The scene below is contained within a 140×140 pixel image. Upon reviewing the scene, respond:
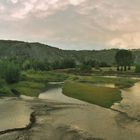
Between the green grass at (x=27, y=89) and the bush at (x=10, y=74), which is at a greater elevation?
the bush at (x=10, y=74)

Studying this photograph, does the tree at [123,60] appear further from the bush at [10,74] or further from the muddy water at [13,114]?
the muddy water at [13,114]

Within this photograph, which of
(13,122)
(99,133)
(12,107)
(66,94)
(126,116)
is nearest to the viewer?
(99,133)

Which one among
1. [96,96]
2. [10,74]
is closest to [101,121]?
[96,96]

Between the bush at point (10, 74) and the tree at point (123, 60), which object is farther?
the tree at point (123, 60)

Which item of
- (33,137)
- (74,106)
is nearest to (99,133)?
(33,137)

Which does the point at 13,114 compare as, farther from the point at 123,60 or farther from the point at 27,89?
the point at 123,60

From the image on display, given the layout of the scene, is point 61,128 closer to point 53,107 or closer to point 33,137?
point 33,137

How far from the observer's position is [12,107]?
65.8 m

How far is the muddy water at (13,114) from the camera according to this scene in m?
50.2

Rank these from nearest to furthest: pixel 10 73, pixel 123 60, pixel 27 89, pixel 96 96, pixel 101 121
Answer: pixel 101 121, pixel 96 96, pixel 27 89, pixel 10 73, pixel 123 60

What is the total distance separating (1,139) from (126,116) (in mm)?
21863

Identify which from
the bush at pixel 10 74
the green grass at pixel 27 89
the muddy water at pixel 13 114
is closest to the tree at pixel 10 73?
the bush at pixel 10 74

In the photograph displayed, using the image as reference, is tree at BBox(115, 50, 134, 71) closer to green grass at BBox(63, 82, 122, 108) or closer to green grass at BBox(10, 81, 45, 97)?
green grass at BBox(10, 81, 45, 97)

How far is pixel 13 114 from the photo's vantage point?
57.8 metres
